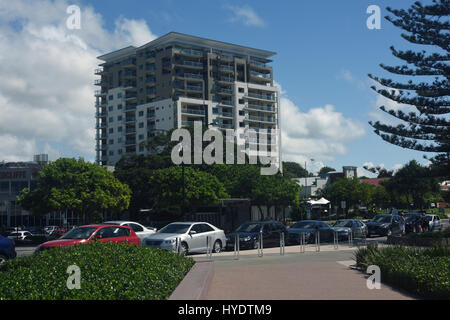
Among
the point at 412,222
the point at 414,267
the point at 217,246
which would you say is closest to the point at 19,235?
the point at 217,246

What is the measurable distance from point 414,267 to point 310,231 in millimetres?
16180

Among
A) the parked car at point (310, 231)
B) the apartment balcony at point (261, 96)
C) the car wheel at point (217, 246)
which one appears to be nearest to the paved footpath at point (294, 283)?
the car wheel at point (217, 246)

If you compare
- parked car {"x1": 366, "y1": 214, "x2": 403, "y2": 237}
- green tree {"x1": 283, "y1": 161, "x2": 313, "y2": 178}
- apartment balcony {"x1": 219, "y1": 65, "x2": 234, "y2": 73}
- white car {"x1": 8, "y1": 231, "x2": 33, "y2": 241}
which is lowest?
white car {"x1": 8, "y1": 231, "x2": 33, "y2": 241}

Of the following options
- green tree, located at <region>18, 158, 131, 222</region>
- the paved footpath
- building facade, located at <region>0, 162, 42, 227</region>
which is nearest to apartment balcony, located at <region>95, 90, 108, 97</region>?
building facade, located at <region>0, 162, 42, 227</region>

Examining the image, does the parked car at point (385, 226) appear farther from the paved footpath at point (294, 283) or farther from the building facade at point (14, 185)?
the building facade at point (14, 185)

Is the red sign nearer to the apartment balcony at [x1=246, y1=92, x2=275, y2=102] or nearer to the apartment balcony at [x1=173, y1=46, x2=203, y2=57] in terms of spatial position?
the apartment balcony at [x1=173, y1=46, x2=203, y2=57]

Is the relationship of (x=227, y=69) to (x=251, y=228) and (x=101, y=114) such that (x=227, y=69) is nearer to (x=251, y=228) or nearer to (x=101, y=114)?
(x=101, y=114)

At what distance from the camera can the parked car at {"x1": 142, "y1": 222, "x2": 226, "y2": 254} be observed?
66.4 ft

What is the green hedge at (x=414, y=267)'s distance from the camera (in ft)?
31.2

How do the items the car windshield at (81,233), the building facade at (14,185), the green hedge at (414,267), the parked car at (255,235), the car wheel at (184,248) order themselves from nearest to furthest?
1. the green hedge at (414,267)
2. the car windshield at (81,233)
3. the car wheel at (184,248)
4. the parked car at (255,235)
5. the building facade at (14,185)

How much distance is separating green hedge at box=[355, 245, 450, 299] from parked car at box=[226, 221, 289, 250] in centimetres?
988

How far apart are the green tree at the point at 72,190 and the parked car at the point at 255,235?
16.5 m

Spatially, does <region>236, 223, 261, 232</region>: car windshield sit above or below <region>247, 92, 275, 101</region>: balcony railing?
below

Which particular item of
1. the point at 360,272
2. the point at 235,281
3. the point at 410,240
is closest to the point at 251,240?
the point at 410,240
